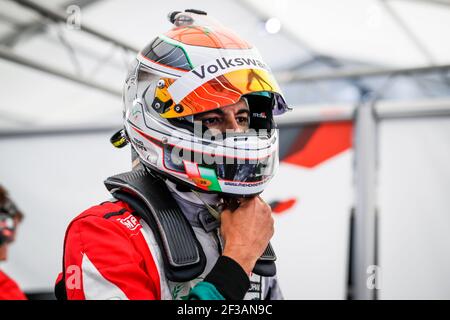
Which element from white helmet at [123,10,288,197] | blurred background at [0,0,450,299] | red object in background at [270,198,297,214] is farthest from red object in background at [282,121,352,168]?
white helmet at [123,10,288,197]

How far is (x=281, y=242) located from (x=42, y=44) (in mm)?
2381

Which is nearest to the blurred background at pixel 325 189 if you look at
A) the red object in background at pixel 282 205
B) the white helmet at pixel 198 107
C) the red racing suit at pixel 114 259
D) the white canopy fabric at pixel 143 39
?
the red object in background at pixel 282 205

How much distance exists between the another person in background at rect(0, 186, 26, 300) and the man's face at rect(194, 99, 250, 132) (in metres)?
1.06

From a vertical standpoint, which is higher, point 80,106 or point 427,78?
point 427,78

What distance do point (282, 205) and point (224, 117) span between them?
1.00m

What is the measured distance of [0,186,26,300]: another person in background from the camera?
1577mm

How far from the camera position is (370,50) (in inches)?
221

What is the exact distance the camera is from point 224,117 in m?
0.96

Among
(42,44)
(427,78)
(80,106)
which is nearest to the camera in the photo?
(42,44)

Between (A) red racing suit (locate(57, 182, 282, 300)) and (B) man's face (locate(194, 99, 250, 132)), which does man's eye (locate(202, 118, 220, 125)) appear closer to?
(B) man's face (locate(194, 99, 250, 132))

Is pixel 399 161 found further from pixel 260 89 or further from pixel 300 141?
pixel 260 89

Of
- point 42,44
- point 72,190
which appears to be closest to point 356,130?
point 72,190

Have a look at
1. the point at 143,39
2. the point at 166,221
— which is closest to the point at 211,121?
the point at 166,221

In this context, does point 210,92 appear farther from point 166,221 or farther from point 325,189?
point 325,189
